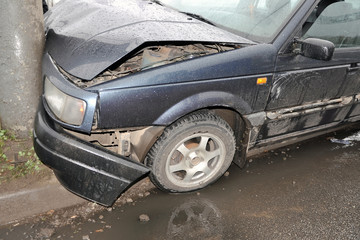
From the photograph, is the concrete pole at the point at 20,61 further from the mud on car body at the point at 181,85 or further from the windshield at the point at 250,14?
the windshield at the point at 250,14

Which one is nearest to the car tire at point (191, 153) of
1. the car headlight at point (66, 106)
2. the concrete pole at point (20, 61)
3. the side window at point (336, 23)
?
the car headlight at point (66, 106)

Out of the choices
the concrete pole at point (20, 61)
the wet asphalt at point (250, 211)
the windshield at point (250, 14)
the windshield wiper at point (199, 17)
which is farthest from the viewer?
the windshield wiper at point (199, 17)

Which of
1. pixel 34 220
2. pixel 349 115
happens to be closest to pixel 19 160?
pixel 34 220

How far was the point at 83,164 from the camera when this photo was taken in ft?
6.58

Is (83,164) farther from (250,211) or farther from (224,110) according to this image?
(250,211)

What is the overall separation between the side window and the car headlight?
77.0 inches

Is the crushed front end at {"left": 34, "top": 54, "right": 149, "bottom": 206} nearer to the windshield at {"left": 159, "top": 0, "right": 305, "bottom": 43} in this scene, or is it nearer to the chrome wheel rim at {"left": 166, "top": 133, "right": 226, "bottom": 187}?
the chrome wheel rim at {"left": 166, "top": 133, "right": 226, "bottom": 187}

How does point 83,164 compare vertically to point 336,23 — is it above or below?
below

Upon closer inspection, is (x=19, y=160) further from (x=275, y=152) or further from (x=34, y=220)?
(x=275, y=152)

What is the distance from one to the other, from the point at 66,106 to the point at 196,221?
1343mm

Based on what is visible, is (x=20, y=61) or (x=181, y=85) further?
(x=20, y=61)

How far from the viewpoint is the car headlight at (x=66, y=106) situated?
1.94 metres

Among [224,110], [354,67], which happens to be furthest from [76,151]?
[354,67]

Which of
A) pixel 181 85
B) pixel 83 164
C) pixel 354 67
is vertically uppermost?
pixel 354 67
